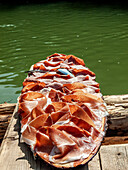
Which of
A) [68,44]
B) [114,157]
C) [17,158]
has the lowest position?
[68,44]

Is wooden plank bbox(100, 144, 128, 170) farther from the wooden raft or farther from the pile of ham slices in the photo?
the pile of ham slices

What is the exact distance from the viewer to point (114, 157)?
2229 mm

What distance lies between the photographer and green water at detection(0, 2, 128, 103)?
593cm

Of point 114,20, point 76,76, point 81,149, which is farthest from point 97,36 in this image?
point 81,149

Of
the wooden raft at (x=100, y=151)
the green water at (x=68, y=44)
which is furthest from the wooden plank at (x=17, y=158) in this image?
the green water at (x=68, y=44)

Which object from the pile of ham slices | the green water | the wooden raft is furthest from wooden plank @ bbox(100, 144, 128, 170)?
the green water

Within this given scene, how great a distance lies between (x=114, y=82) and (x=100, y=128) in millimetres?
3486

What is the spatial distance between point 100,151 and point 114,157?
0.49 ft

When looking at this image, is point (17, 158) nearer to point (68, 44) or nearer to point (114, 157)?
point (114, 157)

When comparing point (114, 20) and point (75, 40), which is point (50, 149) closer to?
point (75, 40)

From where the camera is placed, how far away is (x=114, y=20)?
12.3 m

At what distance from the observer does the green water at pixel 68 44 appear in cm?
593

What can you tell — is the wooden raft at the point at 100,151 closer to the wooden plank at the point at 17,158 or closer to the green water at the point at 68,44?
the wooden plank at the point at 17,158

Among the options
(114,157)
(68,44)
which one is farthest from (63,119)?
(68,44)
